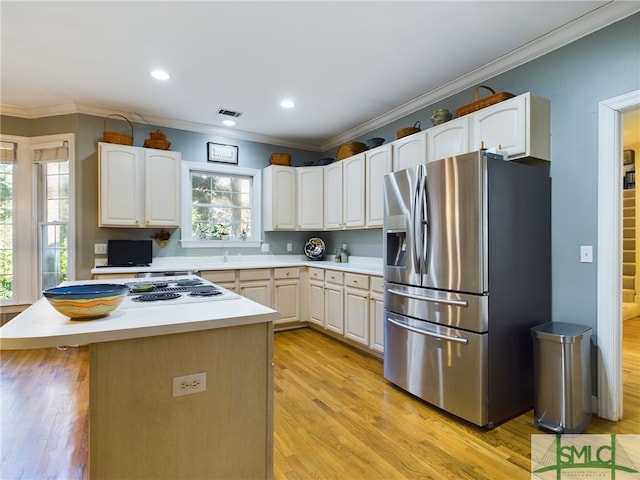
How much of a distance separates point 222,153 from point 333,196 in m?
1.63

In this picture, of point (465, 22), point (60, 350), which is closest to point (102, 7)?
point (465, 22)

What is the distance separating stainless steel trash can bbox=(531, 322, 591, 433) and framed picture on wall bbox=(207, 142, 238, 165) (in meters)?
4.05

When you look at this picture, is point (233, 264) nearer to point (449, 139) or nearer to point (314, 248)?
point (314, 248)

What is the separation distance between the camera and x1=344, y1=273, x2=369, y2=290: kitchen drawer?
141 inches

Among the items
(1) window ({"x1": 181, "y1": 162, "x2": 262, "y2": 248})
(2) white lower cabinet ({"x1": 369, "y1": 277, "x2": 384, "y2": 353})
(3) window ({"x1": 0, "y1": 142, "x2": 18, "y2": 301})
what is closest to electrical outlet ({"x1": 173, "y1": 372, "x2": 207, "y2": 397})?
(2) white lower cabinet ({"x1": 369, "y1": 277, "x2": 384, "y2": 353})

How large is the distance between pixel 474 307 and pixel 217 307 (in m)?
1.63

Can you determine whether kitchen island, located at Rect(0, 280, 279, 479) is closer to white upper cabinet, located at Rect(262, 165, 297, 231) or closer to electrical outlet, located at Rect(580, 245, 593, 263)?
electrical outlet, located at Rect(580, 245, 593, 263)

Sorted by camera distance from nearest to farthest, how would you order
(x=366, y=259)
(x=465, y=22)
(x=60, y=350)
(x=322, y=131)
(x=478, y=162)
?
(x=478, y=162) < (x=465, y=22) < (x=60, y=350) < (x=366, y=259) < (x=322, y=131)

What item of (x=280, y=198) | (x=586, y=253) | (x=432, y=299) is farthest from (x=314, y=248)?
(x=586, y=253)

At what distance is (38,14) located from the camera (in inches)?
92.0

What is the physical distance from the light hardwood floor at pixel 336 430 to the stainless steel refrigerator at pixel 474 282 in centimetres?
19

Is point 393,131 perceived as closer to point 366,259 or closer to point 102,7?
point 366,259

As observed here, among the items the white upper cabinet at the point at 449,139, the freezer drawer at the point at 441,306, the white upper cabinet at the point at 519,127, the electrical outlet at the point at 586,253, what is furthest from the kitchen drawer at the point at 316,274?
the electrical outlet at the point at 586,253

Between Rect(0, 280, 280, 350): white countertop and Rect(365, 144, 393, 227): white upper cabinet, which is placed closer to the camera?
Rect(0, 280, 280, 350): white countertop
